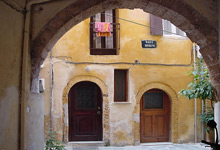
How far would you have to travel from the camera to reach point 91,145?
8.08 metres

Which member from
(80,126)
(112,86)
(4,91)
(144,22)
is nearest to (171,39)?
(144,22)

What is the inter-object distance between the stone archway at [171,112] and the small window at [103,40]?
5.07ft

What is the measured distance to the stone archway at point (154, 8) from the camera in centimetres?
328

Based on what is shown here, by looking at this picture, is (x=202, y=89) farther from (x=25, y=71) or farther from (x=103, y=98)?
(x=25, y=71)

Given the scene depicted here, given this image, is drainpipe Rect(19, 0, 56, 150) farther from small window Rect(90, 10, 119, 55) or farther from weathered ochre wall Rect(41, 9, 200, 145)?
small window Rect(90, 10, 119, 55)

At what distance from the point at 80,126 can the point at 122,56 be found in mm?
2587

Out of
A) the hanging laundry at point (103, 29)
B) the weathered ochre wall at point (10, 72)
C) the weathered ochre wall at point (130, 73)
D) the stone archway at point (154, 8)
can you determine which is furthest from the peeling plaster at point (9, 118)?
the hanging laundry at point (103, 29)

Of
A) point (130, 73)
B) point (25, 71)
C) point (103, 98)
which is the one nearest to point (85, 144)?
point (103, 98)

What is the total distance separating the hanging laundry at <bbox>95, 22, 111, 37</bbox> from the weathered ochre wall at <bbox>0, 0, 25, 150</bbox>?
4804 millimetres

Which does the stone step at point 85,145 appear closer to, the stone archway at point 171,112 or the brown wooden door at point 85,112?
the brown wooden door at point 85,112

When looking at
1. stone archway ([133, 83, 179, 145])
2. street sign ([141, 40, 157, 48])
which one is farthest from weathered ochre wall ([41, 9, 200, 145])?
street sign ([141, 40, 157, 48])

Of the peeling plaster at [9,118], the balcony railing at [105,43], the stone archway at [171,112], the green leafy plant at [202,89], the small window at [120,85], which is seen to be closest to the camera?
the peeling plaster at [9,118]

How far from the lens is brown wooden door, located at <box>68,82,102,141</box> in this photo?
27.4ft

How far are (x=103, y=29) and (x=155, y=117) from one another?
10.9 feet
